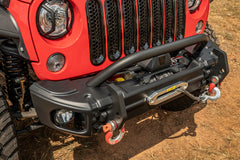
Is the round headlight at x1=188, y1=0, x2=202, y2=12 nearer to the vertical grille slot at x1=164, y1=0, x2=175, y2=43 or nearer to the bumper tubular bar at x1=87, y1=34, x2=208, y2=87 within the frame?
the vertical grille slot at x1=164, y1=0, x2=175, y2=43

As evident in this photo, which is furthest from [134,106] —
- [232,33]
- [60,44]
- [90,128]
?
[232,33]

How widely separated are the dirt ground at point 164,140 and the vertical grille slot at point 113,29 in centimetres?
114

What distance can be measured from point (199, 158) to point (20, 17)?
2237 millimetres

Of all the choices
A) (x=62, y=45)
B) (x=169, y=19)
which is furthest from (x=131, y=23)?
(x=62, y=45)

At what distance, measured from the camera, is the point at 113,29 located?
2.00 m

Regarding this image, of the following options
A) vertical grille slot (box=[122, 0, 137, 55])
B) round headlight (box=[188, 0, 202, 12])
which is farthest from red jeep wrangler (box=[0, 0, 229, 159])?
round headlight (box=[188, 0, 202, 12])

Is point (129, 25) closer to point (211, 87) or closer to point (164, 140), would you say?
point (211, 87)

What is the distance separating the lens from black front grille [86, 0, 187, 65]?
1.91m

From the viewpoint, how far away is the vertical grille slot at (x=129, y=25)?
201 centimetres

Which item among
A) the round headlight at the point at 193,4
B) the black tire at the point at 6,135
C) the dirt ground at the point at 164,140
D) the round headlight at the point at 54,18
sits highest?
the round headlight at the point at 54,18

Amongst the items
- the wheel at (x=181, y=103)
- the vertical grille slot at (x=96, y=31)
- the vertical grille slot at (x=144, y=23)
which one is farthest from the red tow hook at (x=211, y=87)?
the vertical grille slot at (x=96, y=31)

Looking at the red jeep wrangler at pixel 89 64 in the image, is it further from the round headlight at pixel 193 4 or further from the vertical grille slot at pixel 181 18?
the round headlight at pixel 193 4

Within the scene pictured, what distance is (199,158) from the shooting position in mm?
2629

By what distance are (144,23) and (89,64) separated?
62cm
